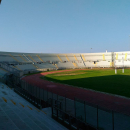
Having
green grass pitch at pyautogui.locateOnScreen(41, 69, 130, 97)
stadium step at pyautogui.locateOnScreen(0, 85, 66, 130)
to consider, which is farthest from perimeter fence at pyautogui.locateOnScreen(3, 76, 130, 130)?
green grass pitch at pyautogui.locateOnScreen(41, 69, 130, 97)

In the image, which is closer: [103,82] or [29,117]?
[29,117]

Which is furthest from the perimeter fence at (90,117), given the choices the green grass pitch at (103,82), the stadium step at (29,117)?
the green grass pitch at (103,82)

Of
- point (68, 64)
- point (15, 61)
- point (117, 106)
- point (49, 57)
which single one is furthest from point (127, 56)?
point (117, 106)

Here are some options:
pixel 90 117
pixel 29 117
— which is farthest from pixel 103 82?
pixel 90 117

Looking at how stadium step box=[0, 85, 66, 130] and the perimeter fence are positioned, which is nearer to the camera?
the perimeter fence

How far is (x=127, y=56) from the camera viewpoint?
228 feet

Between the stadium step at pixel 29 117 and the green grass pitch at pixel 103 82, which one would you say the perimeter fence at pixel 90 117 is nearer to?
the stadium step at pixel 29 117

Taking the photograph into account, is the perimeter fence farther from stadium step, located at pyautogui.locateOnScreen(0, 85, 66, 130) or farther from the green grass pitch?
the green grass pitch

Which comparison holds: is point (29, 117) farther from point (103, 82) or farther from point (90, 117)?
point (103, 82)

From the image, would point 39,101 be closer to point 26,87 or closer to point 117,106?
point 26,87

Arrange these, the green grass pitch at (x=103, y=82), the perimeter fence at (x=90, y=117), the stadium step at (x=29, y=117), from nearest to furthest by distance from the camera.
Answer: the perimeter fence at (x=90, y=117) < the stadium step at (x=29, y=117) < the green grass pitch at (x=103, y=82)

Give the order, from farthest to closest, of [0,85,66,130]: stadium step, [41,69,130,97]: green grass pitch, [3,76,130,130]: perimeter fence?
[41,69,130,97]: green grass pitch
[0,85,66,130]: stadium step
[3,76,130,130]: perimeter fence

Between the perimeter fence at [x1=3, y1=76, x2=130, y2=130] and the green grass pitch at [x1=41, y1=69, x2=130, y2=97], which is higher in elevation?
the perimeter fence at [x1=3, y1=76, x2=130, y2=130]

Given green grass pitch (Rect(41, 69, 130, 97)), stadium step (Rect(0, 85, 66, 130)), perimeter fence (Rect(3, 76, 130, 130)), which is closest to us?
perimeter fence (Rect(3, 76, 130, 130))
